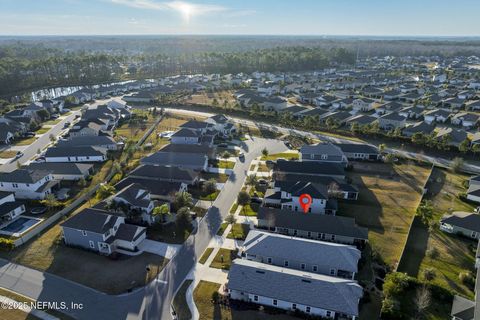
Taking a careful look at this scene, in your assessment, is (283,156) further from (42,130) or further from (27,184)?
(42,130)

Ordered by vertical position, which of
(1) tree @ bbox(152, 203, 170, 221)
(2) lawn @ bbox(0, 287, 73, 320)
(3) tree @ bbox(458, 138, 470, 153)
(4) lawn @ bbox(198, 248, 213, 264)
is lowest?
(2) lawn @ bbox(0, 287, 73, 320)

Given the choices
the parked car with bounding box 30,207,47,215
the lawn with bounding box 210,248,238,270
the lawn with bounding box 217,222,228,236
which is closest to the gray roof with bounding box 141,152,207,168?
the lawn with bounding box 217,222,228,236

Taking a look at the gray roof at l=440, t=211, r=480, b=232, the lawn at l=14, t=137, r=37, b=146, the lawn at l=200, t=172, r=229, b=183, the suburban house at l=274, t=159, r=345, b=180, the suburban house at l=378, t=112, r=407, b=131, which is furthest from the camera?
the suburban house at l=378, t=112, r=407, b=131

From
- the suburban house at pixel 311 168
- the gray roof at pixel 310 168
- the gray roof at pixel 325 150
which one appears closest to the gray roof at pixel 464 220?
the suburban house at pixel 311 168

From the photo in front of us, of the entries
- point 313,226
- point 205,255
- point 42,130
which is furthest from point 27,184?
point 313,226

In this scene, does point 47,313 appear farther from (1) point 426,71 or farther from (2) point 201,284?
(1) point 426,71

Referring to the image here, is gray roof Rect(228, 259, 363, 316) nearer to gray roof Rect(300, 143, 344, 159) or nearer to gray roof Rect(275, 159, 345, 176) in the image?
gray roof Rect(275, 159, 345, 176)
